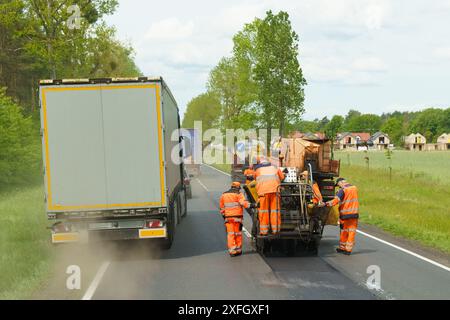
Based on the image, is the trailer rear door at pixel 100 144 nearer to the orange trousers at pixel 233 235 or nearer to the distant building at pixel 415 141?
the orange trousers at pixel 233 235

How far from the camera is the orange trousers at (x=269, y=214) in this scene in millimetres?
10766

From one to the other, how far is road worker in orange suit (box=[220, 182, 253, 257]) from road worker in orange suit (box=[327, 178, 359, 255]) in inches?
73.0

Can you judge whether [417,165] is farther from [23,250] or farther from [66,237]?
[66,237]

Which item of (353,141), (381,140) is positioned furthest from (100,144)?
(353,141)

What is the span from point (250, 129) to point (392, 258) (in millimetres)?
36925

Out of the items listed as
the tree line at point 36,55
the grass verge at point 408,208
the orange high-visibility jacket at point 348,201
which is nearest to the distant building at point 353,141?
the tree line at point 36,55

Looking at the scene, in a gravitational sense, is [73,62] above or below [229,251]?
above

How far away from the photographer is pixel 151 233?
10727 mm

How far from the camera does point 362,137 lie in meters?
183

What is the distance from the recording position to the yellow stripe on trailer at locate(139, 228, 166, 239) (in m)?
10.7

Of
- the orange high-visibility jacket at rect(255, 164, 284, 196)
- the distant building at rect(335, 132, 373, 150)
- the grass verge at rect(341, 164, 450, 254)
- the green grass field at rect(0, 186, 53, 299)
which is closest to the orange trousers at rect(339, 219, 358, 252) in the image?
the orange high-visibility jacket at rect(255, 164, 284, 196)

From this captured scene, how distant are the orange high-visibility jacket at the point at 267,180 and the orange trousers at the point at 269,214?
10cm
